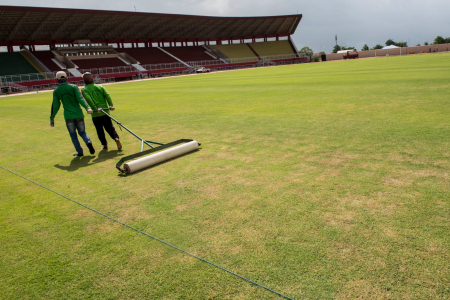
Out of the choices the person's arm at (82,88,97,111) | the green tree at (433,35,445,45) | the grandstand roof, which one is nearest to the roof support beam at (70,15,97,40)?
the grandstand roof

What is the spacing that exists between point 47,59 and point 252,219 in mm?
57882

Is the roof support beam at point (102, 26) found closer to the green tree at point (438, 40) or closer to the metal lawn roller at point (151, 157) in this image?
the metal lawn roller at point (151, 157)

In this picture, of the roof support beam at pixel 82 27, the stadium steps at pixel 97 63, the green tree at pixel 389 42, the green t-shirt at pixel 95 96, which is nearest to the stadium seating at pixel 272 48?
the stadium steps at pixel 97 63

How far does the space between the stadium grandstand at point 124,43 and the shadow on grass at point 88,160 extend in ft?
130

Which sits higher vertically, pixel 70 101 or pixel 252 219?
pixel 70 101

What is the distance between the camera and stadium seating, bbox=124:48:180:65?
6144cm

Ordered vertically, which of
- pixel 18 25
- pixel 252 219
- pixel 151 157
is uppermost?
pixel 18 25

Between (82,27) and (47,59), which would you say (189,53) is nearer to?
(82,27)

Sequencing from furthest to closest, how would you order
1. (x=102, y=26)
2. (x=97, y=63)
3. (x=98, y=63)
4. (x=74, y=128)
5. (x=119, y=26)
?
(x=119, y=26)
(x=98, y=63)
(x=97, y=63)
(x=102, y=26)
(x=74, y=128)

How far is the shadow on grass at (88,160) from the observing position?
6817 mm

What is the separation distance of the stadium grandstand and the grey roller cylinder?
4176 centimetres

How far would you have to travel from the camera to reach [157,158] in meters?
6.25

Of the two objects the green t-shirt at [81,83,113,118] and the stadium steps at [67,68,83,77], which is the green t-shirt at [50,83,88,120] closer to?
the green t-shirt at [81,83,113,118]

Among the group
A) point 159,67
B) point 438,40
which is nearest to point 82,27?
point 159,67
